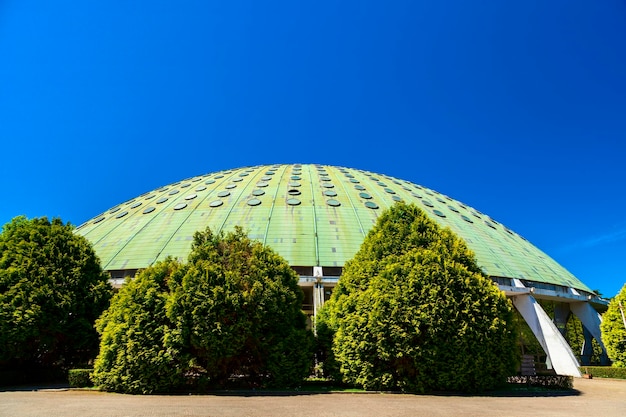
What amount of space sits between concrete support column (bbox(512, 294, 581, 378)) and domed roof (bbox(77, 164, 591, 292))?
205 centimetres

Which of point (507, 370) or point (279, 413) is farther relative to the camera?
point (507, 370)

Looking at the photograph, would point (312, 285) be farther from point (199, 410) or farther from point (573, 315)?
point (573, 315)

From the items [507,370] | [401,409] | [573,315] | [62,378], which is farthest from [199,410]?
[573,315]

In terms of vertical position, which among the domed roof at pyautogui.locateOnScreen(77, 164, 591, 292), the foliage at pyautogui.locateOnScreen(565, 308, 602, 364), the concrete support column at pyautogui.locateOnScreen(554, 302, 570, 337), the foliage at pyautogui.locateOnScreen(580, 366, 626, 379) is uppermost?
the domed roof at pyautogui.locateOnScreen(77, 164, 591, 292)

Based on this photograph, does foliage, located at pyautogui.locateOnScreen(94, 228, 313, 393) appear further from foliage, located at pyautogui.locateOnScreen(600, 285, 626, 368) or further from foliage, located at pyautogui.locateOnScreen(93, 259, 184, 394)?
foliage, located at pyautogui.locateOnScreen(600, 285, 626, 368)

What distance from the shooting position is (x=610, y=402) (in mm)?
12500

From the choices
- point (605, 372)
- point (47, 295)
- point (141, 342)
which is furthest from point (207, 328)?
point (605, 372)

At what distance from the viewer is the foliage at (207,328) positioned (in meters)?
13.2

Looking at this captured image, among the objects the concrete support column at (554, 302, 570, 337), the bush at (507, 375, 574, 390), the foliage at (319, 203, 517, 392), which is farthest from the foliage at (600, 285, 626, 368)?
the foliage at (319, 203, 517, 392)

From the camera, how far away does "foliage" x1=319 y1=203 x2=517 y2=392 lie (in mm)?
13227

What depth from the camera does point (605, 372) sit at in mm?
22547

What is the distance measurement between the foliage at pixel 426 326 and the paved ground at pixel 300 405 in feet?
2.76

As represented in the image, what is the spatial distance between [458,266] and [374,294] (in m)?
3.21

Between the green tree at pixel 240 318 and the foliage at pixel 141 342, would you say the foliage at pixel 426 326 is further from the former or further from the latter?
the foliage at pixel 141 342
